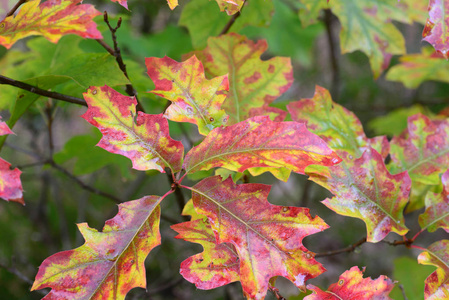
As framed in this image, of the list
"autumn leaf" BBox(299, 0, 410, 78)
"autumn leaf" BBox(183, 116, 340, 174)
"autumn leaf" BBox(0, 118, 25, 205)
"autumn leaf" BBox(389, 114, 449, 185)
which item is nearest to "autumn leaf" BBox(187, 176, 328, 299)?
"autumn leaf" BBox(183, 116, 340, 174)

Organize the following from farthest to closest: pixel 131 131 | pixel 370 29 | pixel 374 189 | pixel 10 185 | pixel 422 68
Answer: pixel 422 68 → pixel 370 29 → pixel 374 189 → pixel 131 131 → pixel 10 185

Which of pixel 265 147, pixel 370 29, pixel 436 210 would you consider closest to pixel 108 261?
pixel 265 147

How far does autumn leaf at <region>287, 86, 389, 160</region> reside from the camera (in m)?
0.88

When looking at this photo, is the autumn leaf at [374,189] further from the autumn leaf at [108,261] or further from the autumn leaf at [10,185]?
the autumn leaf at [10,185]

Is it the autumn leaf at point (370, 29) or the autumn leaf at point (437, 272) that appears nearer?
the autumn leaf at point (437, 272)

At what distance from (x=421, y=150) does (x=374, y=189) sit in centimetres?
23

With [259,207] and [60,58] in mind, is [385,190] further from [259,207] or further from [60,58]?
[60,58]

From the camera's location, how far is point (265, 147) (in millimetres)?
673

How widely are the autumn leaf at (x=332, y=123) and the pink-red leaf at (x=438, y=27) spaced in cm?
23

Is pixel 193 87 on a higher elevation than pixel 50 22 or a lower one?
lower

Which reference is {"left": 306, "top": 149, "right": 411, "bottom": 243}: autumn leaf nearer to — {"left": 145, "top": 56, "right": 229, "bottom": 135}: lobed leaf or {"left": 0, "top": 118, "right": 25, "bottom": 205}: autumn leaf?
{"left": 145, "top": 56, "right": 229, "bottom": 135}: lobed leaf

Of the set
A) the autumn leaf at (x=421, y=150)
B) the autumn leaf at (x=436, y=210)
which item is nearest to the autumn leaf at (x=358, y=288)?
the autumn leaf at (x=436, y=210)

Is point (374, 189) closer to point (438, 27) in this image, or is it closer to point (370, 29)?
point (438, 27)

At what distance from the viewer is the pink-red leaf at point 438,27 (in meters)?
0.78
